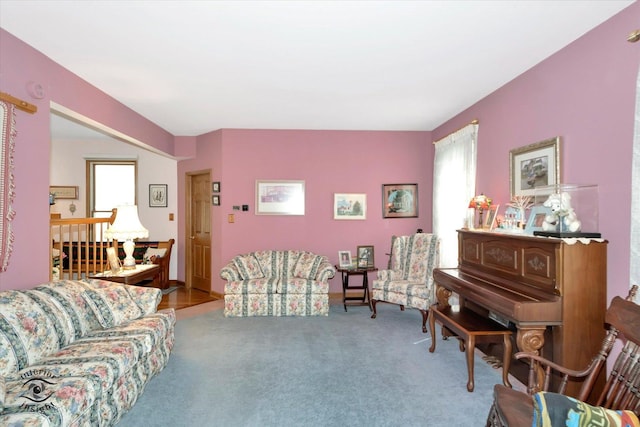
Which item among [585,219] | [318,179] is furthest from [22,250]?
[585,219]

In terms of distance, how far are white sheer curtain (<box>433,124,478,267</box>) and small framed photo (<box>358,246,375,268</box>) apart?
1.06 m

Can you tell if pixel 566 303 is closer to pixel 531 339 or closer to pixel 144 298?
pixel 531 339

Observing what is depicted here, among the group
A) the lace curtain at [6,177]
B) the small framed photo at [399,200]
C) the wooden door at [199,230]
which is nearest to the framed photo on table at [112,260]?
the lace curtain at [6,177]

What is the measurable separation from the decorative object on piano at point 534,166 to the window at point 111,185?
6.66m

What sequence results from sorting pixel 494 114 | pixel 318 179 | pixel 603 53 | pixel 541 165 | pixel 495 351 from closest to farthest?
pixel 603 53 < pixel 541 165 < pixel 495 351 < pixel 494 114 < pixel 318 179

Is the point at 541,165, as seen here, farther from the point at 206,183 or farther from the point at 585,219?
the point at 206,183

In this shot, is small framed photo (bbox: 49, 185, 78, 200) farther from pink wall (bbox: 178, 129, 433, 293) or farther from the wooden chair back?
the wooden chair back

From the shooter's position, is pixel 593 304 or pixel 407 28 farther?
pixel 407 28

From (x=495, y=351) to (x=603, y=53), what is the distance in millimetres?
2831

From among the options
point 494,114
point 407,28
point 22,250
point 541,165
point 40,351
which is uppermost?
point 407,28

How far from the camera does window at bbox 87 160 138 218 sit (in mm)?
7117

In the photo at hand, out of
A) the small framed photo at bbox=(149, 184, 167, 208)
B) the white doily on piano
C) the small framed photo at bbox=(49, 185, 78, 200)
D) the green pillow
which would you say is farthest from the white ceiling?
the small framed photo at bbox=(49, 185, 78, 200)

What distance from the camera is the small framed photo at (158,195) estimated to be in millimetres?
7016

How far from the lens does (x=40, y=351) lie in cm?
241
